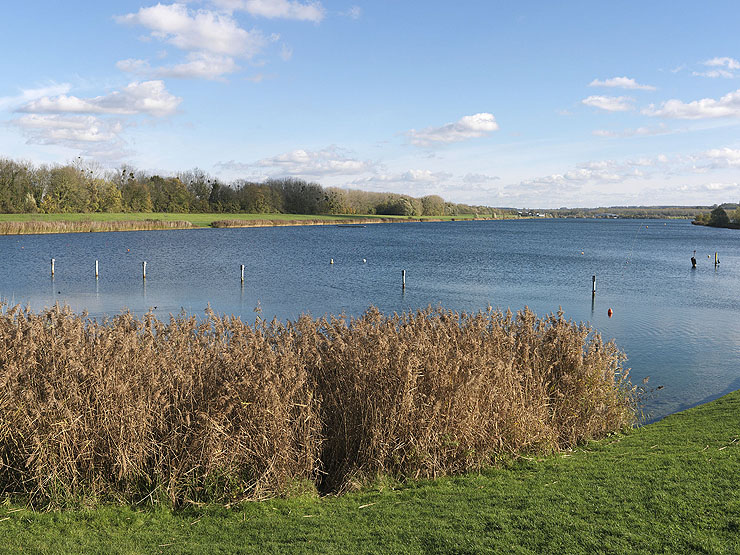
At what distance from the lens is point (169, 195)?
404ft

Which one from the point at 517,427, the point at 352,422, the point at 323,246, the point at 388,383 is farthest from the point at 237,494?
the point at 323,246

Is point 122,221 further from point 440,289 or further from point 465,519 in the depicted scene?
point 465,519

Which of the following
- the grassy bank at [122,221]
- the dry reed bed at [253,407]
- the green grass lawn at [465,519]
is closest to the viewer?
the green grass lawn at [465,519]

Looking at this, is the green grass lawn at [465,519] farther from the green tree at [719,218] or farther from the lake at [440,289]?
the green tree at [719,218]

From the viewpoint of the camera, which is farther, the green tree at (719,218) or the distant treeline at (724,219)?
the green tree at (719,218)

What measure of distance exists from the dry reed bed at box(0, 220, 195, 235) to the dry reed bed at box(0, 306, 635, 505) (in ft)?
248

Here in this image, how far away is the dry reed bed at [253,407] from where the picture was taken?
6.96 meters

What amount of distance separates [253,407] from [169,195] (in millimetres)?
123978

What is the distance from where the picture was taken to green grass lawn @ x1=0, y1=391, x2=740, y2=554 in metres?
5.62

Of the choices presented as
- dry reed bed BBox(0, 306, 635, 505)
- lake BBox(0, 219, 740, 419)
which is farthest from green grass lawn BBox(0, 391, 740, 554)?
lake BBox(0, 219, 740, 419)

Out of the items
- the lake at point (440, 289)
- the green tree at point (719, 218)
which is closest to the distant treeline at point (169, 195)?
the lake at point (440, 289)

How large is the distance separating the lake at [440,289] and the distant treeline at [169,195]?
3697 centimetres

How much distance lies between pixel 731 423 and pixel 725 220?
15378cm

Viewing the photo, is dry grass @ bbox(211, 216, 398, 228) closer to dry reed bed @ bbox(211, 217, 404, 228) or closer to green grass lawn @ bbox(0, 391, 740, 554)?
dry reed bed @ bbox(211, 217, 404, 228)
